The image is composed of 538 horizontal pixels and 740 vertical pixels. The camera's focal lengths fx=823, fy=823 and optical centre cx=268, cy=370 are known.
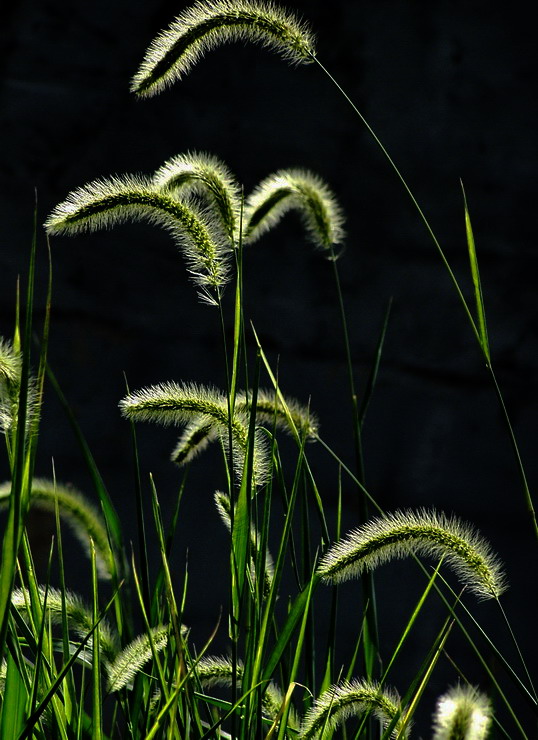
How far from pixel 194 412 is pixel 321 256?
864 mm

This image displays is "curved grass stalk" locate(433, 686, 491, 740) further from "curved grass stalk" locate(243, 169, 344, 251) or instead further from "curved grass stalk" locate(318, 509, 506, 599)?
"curved grass stalk" locate(243, 169, 344, 251)

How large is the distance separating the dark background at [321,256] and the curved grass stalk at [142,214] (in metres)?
0.76

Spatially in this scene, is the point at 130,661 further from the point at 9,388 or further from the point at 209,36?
the point at 209,36

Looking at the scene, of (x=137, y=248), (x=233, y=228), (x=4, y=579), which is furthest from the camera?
(x=137, y=248)

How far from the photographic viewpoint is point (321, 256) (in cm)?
145

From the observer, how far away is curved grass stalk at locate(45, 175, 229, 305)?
0.61 meters

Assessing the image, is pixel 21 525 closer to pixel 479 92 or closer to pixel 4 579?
pixel 4 579

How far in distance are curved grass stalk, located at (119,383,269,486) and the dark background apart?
2.53ft

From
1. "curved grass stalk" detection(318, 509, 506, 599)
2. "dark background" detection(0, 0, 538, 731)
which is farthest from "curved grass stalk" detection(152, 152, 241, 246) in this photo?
"dark background" detection(0, 0, 538, 731)

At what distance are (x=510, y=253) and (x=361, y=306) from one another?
0.95ft

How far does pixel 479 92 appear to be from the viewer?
4.78 ft

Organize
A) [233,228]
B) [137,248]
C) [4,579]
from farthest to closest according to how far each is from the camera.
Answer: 1. [137,248]
2. [233,228]
3. [4,579]

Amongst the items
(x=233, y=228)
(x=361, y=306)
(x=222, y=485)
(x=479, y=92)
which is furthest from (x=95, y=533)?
(x=479, y=92)

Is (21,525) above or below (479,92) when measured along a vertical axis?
below
